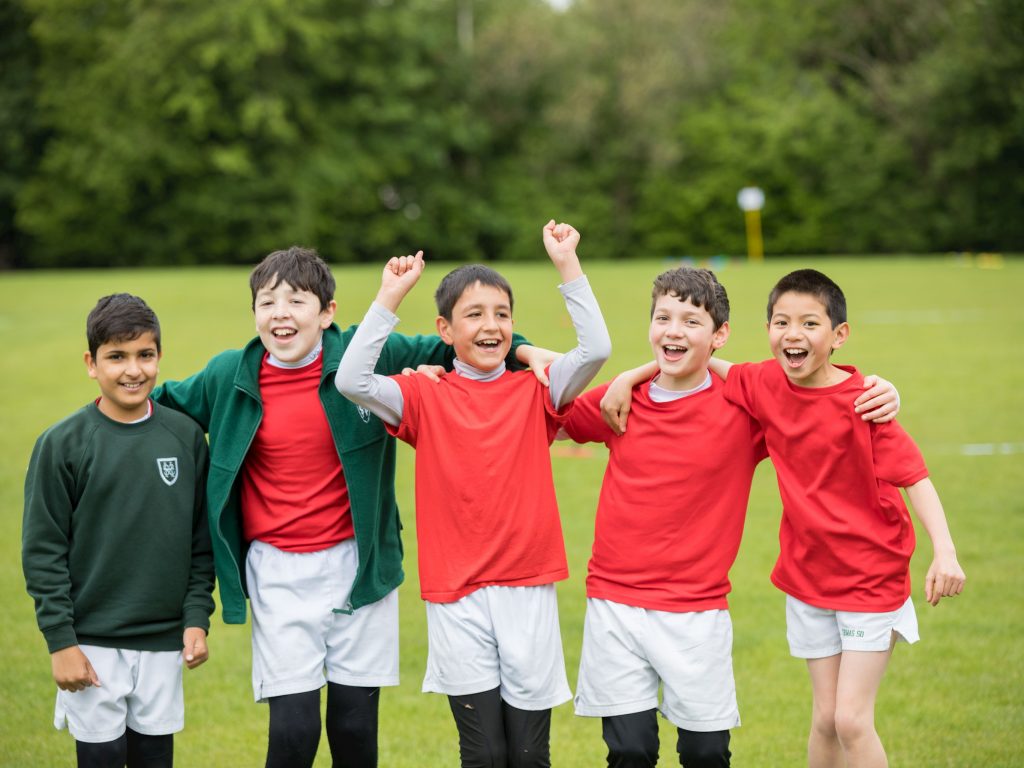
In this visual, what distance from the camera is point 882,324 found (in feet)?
60.2

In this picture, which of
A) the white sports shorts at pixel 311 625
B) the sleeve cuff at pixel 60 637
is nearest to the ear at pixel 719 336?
the white sports shorts at pixel 311 625

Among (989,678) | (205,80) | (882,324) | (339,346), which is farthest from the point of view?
(205,80)

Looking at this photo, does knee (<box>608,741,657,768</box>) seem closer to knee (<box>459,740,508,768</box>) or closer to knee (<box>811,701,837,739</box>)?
knee (<box>459,740,508,768</box>)

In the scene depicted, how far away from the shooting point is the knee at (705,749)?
12.1ft

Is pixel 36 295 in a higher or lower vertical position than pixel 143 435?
higher

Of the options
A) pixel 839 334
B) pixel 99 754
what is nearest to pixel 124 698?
pixel 99 754

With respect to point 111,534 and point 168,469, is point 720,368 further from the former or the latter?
point 111,534

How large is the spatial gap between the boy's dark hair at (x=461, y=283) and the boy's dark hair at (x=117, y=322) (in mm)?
904

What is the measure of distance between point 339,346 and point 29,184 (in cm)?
4165

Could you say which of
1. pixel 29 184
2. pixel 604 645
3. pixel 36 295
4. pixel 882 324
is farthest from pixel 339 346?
pixel 29 184

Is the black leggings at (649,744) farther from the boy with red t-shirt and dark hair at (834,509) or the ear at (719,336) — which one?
the ear at (719,336)

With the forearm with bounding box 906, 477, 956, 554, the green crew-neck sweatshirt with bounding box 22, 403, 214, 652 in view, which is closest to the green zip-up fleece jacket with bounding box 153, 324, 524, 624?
the green crew-neck sweatshirt with bounding box 22, 403, 214, 652

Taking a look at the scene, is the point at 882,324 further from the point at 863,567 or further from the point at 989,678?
the point at 863,567

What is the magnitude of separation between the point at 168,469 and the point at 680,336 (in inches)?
65.0
